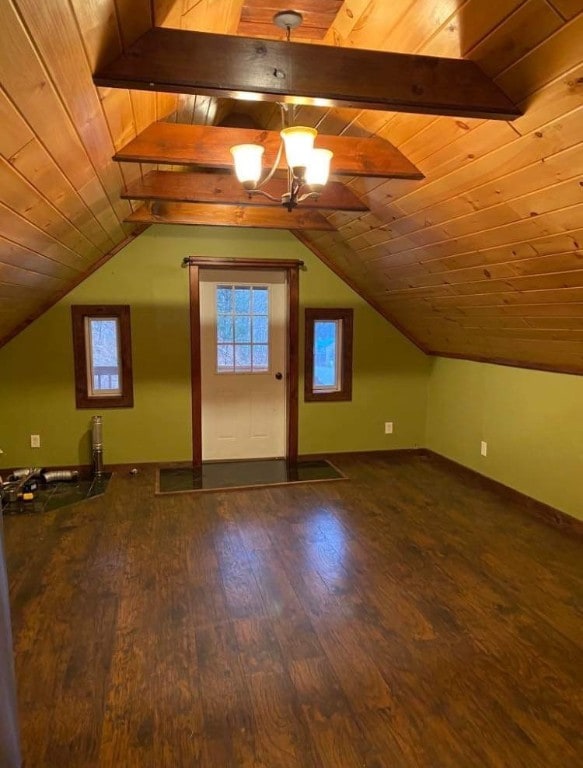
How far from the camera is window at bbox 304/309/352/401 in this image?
15.6 ft

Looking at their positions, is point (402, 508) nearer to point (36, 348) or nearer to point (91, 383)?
point (91, 383)

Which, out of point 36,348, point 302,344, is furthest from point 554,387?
point 36,348

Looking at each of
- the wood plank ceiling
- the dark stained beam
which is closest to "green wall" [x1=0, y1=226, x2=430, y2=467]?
the wood plank ceiling

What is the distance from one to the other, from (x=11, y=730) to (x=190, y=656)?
759mm

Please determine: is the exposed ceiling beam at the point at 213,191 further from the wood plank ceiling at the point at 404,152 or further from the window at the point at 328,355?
the window at the point at 328,355

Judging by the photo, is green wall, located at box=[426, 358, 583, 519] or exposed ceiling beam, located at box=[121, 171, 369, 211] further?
green wall, located at box=[426, 358, 583, 519]

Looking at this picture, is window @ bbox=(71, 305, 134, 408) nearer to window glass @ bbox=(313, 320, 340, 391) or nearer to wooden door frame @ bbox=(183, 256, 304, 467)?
wooden door frame @ bbox=(183, 256, 304, 467)

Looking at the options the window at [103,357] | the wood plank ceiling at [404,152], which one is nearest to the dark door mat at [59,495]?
the window at [103,357]

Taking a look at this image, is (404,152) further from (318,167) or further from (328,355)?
(328,355)

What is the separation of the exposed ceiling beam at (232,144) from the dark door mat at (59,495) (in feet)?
8.85

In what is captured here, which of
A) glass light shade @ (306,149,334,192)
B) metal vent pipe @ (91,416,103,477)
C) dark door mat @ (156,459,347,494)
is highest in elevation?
glass light shade @ (306,149,334,192)

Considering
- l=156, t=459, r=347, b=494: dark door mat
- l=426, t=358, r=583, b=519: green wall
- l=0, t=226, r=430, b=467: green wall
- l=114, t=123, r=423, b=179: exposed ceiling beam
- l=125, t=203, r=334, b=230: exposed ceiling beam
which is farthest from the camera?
l=0, t=226, r=430, b=467: green wall

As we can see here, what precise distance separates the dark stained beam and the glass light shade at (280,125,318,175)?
0.16 metres

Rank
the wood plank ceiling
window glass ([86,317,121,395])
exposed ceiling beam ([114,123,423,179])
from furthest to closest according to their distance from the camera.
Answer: window glass ([86,317,121,395])
exposed ceiling beam ([114,123,423,179])
the wood plank ceiling
